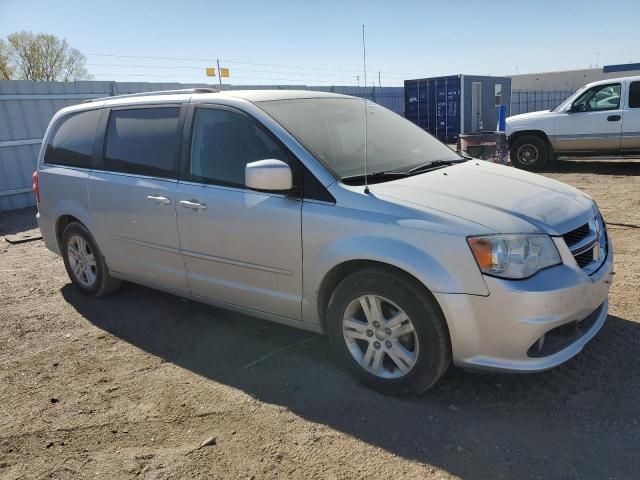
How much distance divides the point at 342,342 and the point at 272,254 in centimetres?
70

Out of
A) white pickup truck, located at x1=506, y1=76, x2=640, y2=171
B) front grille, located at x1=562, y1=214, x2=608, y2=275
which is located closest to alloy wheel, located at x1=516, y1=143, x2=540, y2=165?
white pickup truck, located at x1=506, y1=76, x2=640, y2=171

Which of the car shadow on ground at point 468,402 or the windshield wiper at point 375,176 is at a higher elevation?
the windshield wiper at point 375,176

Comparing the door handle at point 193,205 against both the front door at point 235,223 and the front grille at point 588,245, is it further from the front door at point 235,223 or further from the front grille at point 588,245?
the front grille at point 588,245

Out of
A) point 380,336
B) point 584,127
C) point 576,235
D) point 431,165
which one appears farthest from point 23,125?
point 584,127

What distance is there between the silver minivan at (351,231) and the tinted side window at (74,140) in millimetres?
127

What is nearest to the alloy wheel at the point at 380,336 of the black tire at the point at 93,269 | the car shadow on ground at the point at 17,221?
the black tire at the point at 93,269

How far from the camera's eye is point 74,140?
4.91 meters

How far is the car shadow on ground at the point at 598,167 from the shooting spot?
11133 millimetres

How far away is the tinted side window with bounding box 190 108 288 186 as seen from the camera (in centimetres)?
353

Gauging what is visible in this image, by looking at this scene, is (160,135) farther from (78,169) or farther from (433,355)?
(433,355)

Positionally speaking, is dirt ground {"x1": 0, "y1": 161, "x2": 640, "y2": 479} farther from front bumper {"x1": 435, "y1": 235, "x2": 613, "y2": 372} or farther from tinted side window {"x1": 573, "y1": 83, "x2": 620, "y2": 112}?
tinted side window {"x1": 573, "y1": 83, "x2": 620, "y2": 112}

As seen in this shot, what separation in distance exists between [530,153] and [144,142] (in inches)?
390

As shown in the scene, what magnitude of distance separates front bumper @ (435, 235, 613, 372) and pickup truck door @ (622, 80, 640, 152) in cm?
911

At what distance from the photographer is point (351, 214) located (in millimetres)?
3033
